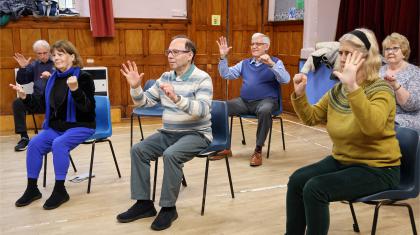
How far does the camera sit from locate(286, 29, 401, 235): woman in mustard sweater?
1762mm

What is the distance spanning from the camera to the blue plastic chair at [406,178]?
6.19ft

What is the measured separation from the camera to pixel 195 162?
150 inches

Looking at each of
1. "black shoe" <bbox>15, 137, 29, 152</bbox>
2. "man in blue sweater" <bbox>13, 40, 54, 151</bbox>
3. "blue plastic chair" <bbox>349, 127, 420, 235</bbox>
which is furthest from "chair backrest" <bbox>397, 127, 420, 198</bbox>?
"man in blue sweater" <bbox>13, 40, 54, 151</bbox>

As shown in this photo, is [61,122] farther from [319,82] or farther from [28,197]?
[319,82]

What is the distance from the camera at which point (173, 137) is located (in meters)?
2.69

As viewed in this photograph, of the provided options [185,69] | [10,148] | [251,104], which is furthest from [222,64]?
[10,148]

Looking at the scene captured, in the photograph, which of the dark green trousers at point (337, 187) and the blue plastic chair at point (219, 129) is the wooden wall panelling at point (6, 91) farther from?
the dark green trousers at point (337, 187)

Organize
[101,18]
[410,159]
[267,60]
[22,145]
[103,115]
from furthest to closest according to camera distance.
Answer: [101,18] → [22,145] → [267,60] → [103,115] → [410,159]

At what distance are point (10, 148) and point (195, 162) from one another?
197 cm

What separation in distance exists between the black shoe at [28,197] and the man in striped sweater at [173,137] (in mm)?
717

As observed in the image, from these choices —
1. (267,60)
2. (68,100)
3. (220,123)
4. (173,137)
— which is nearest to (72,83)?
(68,100)

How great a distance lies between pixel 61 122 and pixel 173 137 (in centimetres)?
84

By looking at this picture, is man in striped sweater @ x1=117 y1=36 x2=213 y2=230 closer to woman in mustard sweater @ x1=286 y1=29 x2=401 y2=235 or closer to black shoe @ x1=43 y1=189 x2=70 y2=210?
black shoe @ x1=43 y1=189 x2=70 y2=210

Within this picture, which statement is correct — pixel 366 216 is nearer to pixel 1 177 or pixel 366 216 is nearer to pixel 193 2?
pixel 1 177
